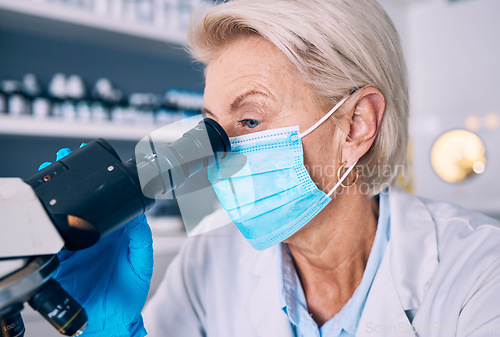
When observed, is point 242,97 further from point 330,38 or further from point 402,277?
point 402,277

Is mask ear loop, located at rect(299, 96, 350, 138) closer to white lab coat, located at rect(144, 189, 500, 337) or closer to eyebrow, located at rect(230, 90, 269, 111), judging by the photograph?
eyebrow, located at rect(230, 90, 269, 111)

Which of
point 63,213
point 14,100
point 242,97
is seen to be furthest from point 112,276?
point 14,100

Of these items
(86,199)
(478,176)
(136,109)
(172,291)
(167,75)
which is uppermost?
(167,75)

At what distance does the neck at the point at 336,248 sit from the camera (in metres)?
Answer: 1.03

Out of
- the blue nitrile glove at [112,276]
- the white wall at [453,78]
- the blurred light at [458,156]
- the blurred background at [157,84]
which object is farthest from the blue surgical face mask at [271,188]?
the blurred light at [458,156]

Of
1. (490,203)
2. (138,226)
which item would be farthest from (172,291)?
(490,203)

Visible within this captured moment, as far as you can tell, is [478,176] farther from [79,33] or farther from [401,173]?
[79,33]

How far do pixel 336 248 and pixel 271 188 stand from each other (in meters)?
0.27

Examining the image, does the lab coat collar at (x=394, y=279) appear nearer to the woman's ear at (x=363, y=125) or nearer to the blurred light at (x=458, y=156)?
the woman's ear at (x=363, y=125)

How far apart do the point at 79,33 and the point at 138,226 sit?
1.56 m

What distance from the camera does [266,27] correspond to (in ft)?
3.04

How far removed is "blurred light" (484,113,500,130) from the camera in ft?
9.06

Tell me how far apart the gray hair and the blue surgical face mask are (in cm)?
9

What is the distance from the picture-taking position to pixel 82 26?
6.31 feet
